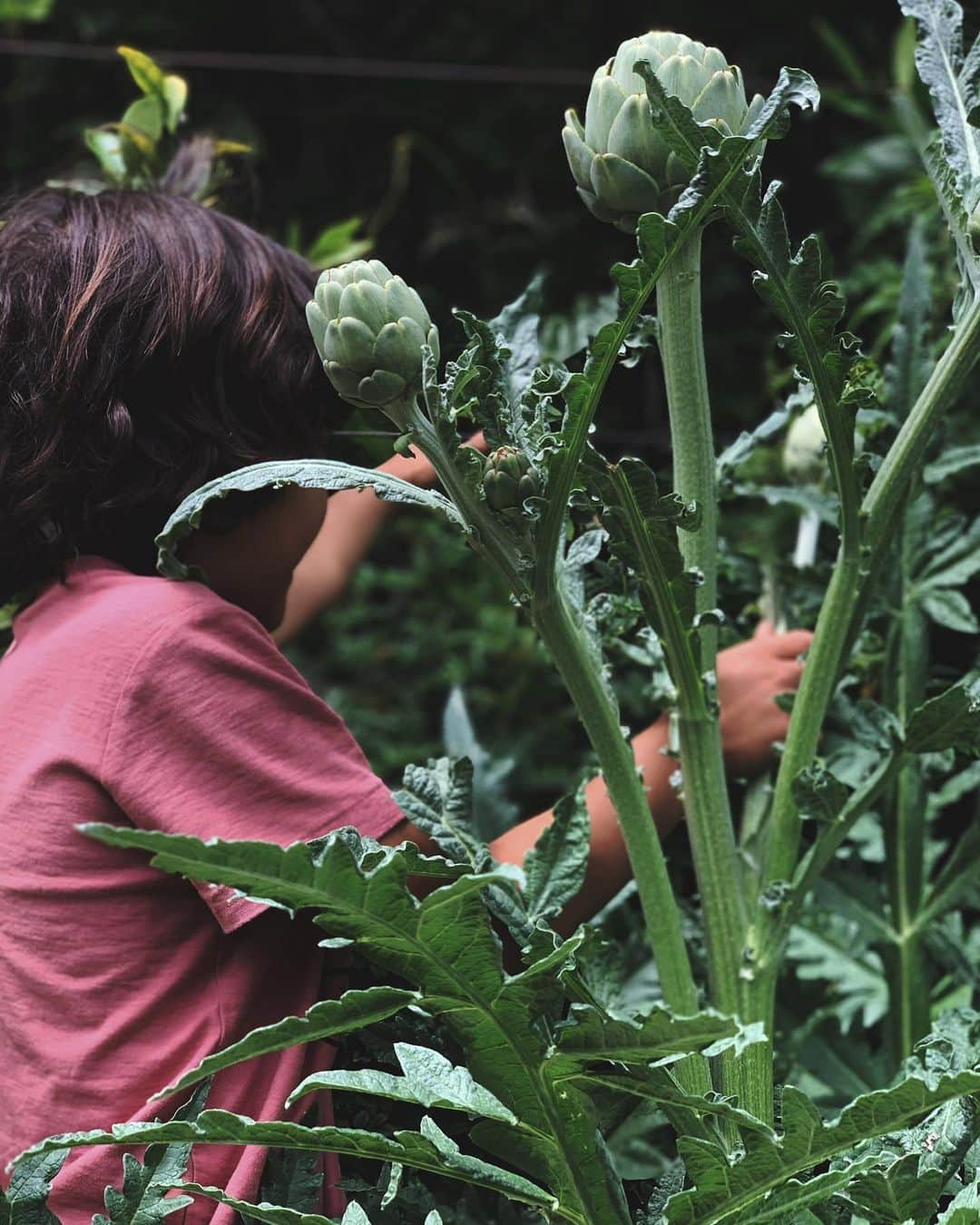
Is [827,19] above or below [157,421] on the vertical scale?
above

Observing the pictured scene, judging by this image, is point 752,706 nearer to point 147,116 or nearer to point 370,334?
point 370,334

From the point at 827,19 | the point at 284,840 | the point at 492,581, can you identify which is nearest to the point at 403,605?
the point at 492,581

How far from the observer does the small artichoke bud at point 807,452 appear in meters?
0.92

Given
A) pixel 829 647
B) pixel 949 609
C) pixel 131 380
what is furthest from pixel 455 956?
pixel 949 609

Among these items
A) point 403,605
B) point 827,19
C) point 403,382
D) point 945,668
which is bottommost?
point 403,605

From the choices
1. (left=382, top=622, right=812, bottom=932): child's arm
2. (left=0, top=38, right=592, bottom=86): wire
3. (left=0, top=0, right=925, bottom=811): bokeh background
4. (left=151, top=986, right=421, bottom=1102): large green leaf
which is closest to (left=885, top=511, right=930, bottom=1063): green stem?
(left=382, top=622, right=812, bottom=932): child's arm

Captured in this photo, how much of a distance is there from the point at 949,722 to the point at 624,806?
15 cm

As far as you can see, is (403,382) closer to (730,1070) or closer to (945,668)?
(730,1070)

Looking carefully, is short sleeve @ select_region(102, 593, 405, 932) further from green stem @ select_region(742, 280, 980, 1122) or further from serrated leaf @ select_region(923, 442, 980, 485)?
serrated leaf @ select_region(923, 442, 980, 485)

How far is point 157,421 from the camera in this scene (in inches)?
30.3

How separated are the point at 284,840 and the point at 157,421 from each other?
0.24m

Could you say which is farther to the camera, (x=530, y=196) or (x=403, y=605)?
(x=530, y=196)

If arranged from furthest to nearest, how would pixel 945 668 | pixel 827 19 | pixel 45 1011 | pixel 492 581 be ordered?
pixel 827 19 → pixel 492 581 → pixel 945 668 → pixel 45 1011

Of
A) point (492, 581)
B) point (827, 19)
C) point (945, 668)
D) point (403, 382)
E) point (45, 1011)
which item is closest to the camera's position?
point (403, 382)
